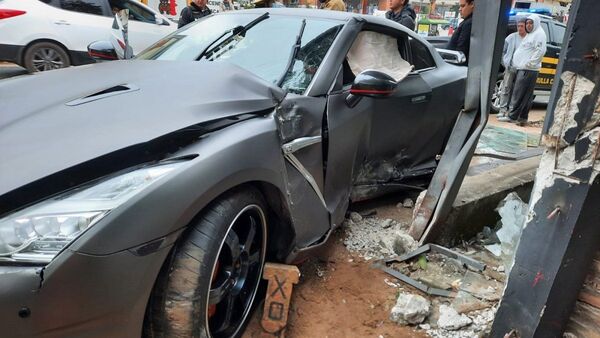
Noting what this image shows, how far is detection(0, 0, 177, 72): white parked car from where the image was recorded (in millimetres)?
6781

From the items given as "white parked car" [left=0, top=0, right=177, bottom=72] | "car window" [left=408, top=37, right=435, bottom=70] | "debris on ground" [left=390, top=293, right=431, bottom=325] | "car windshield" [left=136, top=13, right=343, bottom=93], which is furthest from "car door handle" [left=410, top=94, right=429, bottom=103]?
"white parked car" [left=0, top=0, right=177, bottom=72]

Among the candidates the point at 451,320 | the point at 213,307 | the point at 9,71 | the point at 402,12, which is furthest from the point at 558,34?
the point at 9,71

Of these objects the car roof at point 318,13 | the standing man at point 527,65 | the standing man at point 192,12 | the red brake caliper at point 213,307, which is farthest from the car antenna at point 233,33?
the standing man at point 527,65

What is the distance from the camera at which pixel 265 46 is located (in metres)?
2.70

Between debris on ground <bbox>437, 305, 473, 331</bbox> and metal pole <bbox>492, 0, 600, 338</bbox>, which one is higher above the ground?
metal pole <bbox>492, 0, 600, 338</bbox>

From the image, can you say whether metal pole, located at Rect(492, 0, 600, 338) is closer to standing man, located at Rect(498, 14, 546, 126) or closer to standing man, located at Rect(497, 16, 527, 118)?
standing man, located at Rect(498, 14, 546, 126)

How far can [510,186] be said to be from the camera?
11.5 feet

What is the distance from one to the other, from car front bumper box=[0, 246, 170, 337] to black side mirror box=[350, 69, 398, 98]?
1.47 meters

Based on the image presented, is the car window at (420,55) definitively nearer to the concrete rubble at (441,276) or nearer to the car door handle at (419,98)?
the car door handle at (419,98)

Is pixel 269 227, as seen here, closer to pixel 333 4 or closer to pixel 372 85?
pixel 372 85


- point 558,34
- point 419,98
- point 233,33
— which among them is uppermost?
point 233,33

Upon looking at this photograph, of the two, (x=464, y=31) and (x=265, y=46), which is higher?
(x=265, y=46)

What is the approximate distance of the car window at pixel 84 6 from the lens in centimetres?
718

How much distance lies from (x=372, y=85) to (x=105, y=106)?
1.40 m
